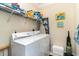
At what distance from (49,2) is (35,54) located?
0.57m

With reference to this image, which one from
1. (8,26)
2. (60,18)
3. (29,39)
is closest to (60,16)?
(60,18)

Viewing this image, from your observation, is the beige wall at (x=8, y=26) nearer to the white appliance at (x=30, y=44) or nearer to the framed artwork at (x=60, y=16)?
the white appliance at (x=30, y=44)

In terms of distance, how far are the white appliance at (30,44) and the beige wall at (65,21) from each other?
0.36 feet

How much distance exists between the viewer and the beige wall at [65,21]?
1.03m

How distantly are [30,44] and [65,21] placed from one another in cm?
46

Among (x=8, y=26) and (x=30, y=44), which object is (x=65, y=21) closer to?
(x=30, y=44)

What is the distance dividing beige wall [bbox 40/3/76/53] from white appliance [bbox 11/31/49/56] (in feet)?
0.36

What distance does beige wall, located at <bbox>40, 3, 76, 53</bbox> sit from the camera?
40.6 inches

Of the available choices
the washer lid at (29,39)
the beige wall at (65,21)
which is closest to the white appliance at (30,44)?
the washer lid at (29,39)

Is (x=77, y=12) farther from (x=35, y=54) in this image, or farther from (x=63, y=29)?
(x=35, y=54)

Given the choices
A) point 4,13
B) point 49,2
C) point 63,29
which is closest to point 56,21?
point 63,29

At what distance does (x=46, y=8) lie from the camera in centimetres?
105

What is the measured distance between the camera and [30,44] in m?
0.91

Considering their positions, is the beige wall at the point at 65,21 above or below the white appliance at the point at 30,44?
above
